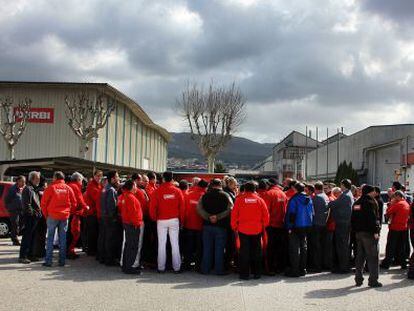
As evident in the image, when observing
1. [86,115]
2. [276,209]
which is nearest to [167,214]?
[276,209]

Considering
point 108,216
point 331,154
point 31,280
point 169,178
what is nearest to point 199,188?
point 169,178

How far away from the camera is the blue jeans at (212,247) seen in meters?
11.1

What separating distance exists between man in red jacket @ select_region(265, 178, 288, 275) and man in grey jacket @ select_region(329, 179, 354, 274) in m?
1.15

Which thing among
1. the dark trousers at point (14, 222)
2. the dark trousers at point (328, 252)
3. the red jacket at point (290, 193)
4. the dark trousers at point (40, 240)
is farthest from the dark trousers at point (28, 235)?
the dark trousers at point (328, 252)

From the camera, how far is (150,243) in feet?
39.5

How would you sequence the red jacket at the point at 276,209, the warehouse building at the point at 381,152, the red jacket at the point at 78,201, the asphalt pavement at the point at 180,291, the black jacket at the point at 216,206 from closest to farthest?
the asphalt pavement at the point at 180,291 < the black jacket at the point at 216,206 < the red jacket at the point at 276,209 < the red jacket at the point at 78,201 < the warehouse building at the point at 381,152

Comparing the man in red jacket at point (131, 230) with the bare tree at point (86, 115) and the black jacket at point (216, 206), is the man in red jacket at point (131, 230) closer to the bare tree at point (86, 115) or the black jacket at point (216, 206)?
the black jacket at point (216, 206)

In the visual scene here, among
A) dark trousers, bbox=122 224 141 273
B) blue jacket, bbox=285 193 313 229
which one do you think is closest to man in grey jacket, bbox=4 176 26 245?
dark trousers, bbox=122 224 141 273

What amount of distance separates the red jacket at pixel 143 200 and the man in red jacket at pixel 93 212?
1685 millimetres

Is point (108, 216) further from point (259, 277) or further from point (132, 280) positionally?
point (259, 277)

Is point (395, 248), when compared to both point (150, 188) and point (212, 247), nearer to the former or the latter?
point (212, 247)

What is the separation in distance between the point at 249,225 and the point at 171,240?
1.73m

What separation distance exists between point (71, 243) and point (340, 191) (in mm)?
6449

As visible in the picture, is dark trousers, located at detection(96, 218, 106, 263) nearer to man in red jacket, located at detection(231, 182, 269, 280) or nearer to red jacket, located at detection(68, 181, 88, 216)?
red jacket, located at detection(68, 181, 88, 216)
